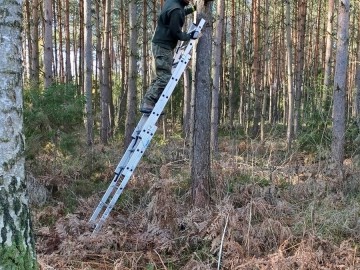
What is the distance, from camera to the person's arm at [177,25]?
5074mm

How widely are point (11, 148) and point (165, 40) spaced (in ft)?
11.0

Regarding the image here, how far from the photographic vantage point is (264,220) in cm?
486

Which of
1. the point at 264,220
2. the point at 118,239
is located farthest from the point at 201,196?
the point at 118,239

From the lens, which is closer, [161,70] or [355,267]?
[355,267]

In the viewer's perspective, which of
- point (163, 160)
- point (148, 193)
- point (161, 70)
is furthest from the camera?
point (163, 160)

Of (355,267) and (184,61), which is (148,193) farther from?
(355,267)

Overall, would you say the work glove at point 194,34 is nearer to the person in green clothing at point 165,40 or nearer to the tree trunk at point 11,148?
the person in green clothing at point 165,40

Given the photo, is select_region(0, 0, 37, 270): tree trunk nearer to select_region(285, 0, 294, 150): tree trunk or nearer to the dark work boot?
the dark work boot

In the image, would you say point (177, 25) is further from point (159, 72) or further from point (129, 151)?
point (129, 151)

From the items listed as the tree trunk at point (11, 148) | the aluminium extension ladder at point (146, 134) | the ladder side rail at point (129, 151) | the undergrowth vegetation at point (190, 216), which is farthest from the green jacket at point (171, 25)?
the tree trunk at point (11, 148)

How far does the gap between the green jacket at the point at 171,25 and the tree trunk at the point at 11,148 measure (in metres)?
2.79

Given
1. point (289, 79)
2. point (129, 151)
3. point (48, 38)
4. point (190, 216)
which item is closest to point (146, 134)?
point (129, 151)

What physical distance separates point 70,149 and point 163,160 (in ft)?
6.15

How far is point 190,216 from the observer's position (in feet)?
16.8
